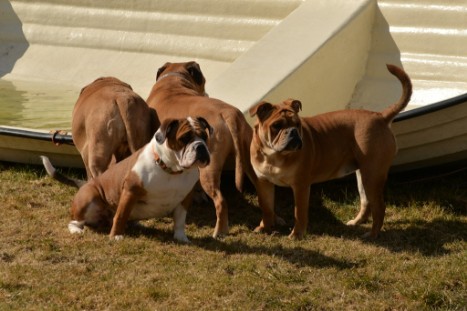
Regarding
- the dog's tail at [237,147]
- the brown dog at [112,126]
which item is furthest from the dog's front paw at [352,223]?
the brown dog at [112,126]

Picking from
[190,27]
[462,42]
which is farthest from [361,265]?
[190,27]

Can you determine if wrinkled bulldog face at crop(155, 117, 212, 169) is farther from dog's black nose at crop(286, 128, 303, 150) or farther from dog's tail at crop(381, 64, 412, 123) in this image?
dog's tail at crop(381, 64, 412, 123)

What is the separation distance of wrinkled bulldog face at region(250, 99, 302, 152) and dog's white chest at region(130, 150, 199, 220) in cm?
57

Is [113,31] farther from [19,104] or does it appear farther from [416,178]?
[416,178]

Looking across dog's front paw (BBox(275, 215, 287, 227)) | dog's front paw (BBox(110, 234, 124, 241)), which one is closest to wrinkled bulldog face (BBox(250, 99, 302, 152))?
dog's front paw (BBox(275, 215, 287, 227))

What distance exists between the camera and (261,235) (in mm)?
7379

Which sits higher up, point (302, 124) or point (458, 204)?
point (302, 124)

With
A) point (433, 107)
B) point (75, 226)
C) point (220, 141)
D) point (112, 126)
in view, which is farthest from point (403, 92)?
point (75, 226)

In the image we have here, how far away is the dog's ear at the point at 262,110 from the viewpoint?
6996 millimetres

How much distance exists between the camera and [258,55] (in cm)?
899

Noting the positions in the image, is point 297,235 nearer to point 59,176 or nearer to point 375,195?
point 375,195

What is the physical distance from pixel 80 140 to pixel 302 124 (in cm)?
184

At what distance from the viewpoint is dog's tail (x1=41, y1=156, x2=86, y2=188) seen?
7.97 metres

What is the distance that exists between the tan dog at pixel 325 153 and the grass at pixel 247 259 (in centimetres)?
25
